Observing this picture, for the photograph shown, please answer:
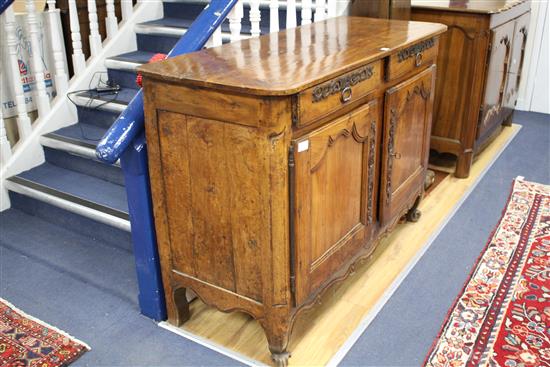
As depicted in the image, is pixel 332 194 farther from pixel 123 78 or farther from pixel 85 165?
pixel 123 78

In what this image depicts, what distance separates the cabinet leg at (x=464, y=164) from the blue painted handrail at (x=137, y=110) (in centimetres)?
194

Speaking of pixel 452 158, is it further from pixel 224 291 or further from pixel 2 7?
pixel 2 7

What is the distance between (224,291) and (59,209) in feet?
4.36

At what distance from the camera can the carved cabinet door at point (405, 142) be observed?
7.34 feet

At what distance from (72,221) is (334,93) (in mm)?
1670

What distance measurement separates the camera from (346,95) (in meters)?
1.85

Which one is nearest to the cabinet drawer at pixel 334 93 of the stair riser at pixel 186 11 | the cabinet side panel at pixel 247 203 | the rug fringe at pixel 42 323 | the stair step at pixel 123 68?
the cabinet side panel at pixel 247 203

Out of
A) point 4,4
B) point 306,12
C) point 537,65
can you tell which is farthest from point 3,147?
point 537,65

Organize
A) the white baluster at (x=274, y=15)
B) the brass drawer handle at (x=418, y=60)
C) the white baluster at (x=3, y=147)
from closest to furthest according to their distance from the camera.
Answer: the brass drawer handle at (x=418, y=60) < the white baluster at (x=274, y=15) < the white baluster at (x=3, y=147)

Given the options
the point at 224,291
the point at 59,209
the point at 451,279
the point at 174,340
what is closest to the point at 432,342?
the point at 451,279

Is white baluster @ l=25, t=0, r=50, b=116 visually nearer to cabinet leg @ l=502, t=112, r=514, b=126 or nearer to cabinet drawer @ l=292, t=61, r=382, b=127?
cabinet drawer @ l=292, t=61, r=382, b=127

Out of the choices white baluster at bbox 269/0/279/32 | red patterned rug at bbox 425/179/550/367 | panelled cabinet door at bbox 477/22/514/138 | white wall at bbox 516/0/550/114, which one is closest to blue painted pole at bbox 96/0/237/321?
white baluster at bbox 269/0/279/32

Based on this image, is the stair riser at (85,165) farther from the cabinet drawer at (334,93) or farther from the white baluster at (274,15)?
the cabinet drawer at (334,93)

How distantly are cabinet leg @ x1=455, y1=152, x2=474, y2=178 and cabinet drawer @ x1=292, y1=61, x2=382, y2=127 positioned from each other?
152 centimetres
